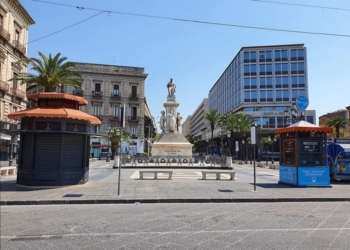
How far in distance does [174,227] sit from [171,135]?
30252 mm

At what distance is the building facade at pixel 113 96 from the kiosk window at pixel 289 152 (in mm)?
48824

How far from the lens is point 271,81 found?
72562 millimetres

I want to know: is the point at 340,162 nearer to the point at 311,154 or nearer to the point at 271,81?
the point at 311,154

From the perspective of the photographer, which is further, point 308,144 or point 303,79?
point 303,79

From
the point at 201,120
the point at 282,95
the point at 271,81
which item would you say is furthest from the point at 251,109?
the point at 201,120

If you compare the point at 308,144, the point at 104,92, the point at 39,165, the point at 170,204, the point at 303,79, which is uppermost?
the point at 303,79

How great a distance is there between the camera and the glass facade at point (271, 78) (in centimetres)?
7138

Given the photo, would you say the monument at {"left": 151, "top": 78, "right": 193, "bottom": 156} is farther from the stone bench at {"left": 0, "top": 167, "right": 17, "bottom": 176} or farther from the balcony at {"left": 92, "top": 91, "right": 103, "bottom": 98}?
the balcony at {"left": 92, "top": 91, "right": 103, "bottom": 98}

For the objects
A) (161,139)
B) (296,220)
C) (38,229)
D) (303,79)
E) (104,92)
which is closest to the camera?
(38,229)

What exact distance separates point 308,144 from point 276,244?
10.7 metres

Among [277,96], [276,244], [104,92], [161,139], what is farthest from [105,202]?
[277,96]

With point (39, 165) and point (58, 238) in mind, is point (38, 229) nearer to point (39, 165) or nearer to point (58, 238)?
point (58, 238)

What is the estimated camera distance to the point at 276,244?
5.35 metres

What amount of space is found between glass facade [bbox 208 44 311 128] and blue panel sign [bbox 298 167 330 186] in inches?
2282
